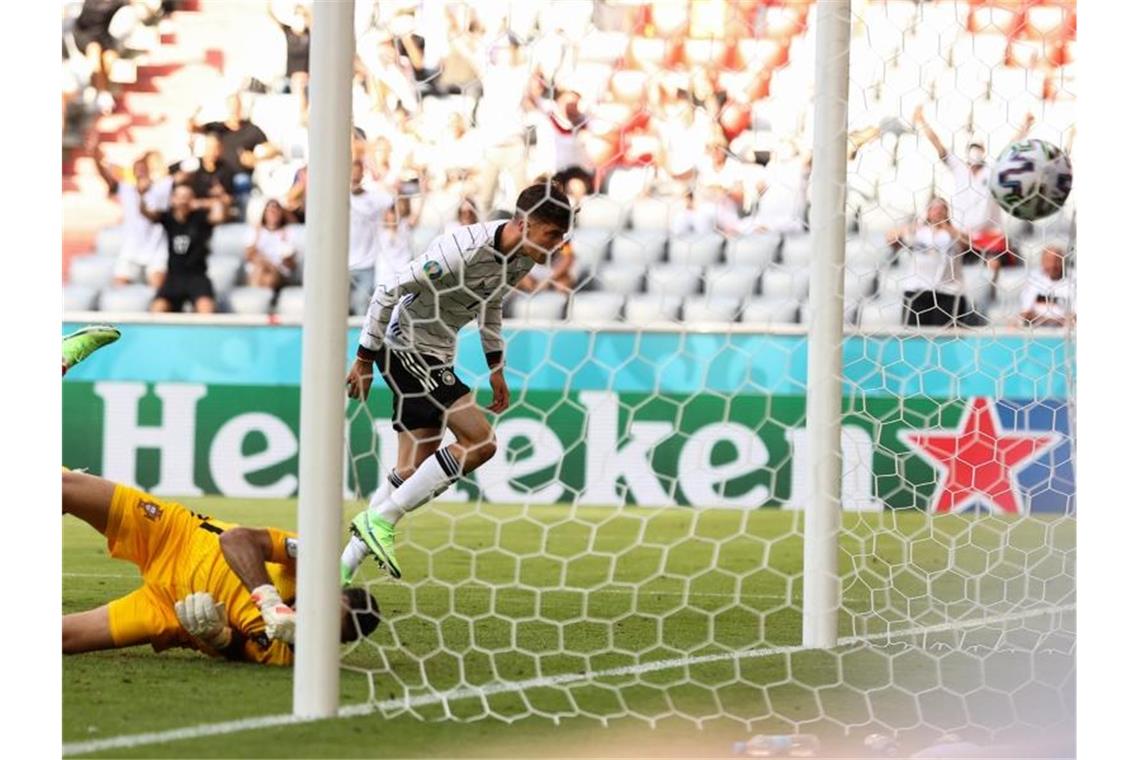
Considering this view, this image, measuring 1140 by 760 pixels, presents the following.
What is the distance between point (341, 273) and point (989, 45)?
3852mm

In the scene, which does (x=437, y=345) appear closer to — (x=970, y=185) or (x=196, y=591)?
(x=196, y=591)

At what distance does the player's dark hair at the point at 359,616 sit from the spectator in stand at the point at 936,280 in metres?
2.76

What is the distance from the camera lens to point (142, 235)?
9.52 metres

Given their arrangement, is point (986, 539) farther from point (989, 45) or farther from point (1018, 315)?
point (989, 45)

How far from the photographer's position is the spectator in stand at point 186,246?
9.12m

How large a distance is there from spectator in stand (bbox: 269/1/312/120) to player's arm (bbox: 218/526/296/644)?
18.0 feet

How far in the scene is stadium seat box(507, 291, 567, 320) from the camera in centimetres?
765

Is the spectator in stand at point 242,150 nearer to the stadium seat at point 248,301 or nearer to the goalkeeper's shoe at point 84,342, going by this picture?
the stadium seat at point 248,301

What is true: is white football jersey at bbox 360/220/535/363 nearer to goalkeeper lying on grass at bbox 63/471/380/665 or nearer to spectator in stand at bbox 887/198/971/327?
goalkeeper lying on grass at bbox 63/471/380/665

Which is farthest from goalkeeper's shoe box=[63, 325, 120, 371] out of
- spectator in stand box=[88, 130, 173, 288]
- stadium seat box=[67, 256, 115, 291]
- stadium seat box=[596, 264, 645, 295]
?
stadium seat box=[67, 256, 115, 291]

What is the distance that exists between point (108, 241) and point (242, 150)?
1.27 m

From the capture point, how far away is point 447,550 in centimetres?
631

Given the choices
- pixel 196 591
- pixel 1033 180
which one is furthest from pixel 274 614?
pixel 1033 180

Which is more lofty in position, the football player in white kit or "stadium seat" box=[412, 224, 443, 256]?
"stadium seat" box=[412, 224, 443, 256]
